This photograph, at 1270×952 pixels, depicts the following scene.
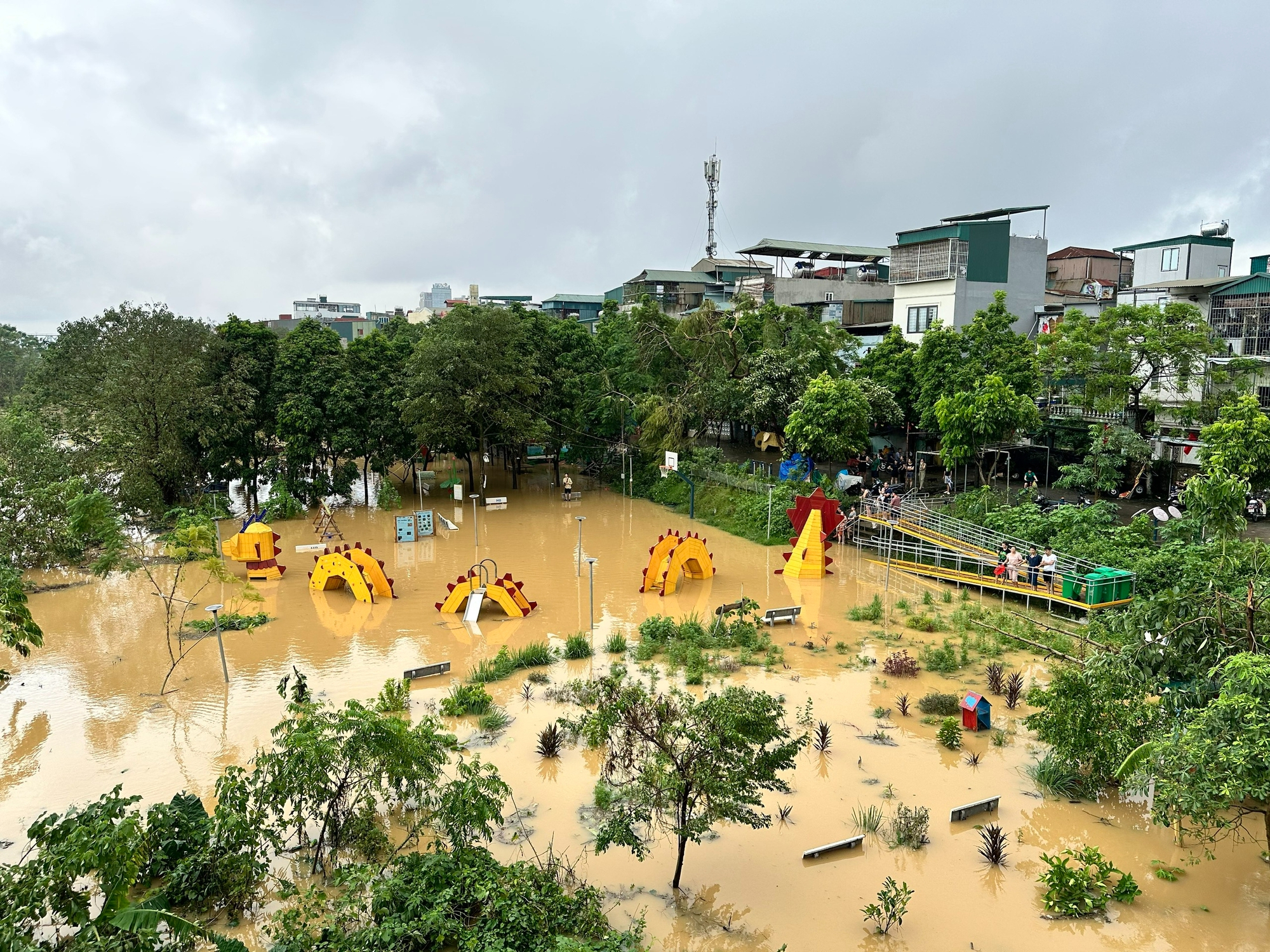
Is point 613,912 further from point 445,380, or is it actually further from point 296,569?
point 445,380

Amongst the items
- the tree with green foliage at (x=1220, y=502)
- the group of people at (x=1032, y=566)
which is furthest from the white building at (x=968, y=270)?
the tree with green foliage at (x=1220, y=502)

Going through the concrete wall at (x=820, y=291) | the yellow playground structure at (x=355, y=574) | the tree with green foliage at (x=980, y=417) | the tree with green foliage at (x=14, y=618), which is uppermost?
the concrete wall at (x=820, y=291)

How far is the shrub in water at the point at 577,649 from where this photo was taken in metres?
16.9

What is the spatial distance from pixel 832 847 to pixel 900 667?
635cm

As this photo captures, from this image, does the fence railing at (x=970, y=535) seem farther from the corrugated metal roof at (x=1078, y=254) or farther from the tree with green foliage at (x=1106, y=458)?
the corrugated metal roof at (x=1078, y=254)

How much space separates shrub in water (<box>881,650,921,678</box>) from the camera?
52.0 feet

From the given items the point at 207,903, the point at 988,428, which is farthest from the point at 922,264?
the point at 207,903

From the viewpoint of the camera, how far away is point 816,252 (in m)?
50.4

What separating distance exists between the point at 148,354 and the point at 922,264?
94.7 feet

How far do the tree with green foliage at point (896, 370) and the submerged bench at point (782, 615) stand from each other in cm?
1386

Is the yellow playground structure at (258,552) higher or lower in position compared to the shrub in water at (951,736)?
higher

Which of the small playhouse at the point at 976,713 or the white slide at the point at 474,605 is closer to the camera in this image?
the small playhouse at the point at 976,713

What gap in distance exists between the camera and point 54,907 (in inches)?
305

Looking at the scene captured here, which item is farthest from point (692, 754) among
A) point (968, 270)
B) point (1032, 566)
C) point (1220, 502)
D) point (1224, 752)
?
point (968, 270)
